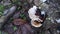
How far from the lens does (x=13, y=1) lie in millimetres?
3094

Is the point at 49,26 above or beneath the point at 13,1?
beneath

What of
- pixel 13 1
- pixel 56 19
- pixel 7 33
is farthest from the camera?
pixel 13 1

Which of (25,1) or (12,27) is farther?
(25,1)

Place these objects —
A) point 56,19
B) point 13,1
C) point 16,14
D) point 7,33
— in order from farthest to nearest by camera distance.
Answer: point 13,1 < point 16,14 < point 7,33 < point 56,19

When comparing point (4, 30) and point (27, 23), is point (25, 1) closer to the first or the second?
point (27, 23)

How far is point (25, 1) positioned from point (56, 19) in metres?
0.85

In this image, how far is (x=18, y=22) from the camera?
273cm

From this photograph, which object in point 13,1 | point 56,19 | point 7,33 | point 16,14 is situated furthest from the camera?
point 13,1

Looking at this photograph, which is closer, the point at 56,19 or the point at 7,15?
the point at 56,19

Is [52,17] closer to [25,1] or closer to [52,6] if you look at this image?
[52,6]

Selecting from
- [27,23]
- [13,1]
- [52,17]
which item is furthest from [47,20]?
[13,1]

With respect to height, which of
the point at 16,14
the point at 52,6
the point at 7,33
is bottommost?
the point at 7,33

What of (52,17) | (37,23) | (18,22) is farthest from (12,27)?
(52,17)

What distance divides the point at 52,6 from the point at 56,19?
0.68ft
